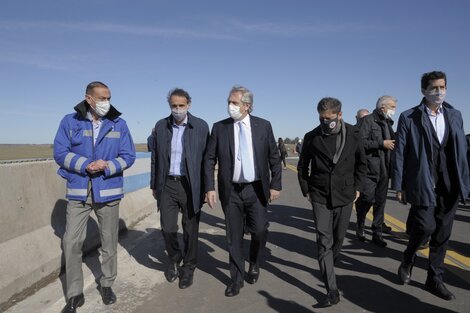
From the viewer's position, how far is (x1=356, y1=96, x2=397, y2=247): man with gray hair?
20.1ft

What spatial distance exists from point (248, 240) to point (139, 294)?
2.65 meters

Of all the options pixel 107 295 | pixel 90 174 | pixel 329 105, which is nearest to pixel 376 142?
pixel 329 105

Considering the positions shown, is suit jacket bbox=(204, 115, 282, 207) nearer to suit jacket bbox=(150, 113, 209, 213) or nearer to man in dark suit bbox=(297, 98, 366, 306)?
suit jacket bbox=(150, 113, 209, 213)

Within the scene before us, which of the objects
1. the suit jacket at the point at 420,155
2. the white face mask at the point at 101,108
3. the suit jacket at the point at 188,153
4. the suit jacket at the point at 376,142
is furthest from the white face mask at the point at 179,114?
the suit jacket at the point at 376,142

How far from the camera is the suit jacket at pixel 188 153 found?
4605 millimetres

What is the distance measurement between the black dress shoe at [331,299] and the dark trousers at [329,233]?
40 mm

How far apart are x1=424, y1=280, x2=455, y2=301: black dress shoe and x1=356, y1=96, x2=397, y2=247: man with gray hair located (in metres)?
1.91

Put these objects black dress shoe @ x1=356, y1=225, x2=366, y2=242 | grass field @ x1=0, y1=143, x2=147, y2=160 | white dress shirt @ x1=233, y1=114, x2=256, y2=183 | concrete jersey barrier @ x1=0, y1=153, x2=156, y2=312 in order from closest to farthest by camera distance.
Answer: concrete jersey barrier @ x1=0, y1=153, x2=156, y2=312 < white dress shirt @ x1=233, y1=114, x2=256, y2=183 < black dress shoe @ x1=356, y1=225, x2=366, y2=242 < grass field @ x1=0, y1=143, x2=147, y2=160

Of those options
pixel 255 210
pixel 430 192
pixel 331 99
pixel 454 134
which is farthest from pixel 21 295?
pixel 454 134

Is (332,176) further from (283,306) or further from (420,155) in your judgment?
(283,306)

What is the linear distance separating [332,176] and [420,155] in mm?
976

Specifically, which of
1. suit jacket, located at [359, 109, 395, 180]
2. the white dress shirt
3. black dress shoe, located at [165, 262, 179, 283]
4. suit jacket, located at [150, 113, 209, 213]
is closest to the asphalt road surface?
black dress shoe, located at [165, 262, 179, 283]

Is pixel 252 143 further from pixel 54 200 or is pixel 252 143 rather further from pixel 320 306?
pixel 54 200

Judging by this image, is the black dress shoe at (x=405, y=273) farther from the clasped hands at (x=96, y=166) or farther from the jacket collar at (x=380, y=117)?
the clasped hands at (x=96, y=166)
